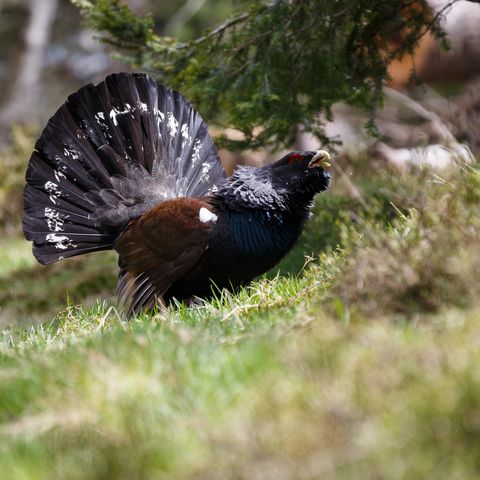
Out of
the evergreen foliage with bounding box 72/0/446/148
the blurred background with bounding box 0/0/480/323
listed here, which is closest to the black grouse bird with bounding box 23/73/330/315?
the evergreen foliage with bounding box 72/0/446/148

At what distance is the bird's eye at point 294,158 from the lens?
6161 millimetres

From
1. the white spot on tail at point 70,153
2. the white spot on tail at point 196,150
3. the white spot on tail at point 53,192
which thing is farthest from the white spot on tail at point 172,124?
the white spot on tail at point 53,192

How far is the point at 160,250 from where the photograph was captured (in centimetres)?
618

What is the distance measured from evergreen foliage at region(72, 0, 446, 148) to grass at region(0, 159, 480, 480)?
2551 millimetres

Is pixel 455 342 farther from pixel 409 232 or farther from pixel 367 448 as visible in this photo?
pixel 409 232

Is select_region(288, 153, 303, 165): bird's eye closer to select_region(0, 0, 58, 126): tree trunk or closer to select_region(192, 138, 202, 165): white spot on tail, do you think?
select_region(192, 138, 202, 165): white spot on tail

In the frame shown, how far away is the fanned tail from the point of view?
6836 millimetres

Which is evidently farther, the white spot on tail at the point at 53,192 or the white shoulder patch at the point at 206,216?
the white spot on tail at the point at 53,192

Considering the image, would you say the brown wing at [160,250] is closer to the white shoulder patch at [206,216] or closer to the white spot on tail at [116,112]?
the white shoulder patch at [206,216]

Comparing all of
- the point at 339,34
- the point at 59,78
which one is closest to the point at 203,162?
the point at 339,34

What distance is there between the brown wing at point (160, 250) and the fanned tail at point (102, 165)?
0.50 m

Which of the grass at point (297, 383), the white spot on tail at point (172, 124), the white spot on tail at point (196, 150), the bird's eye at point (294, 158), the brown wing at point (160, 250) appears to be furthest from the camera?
the white spot on tail at point (196, 150)

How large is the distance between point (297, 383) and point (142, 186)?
4.20m

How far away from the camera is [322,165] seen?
608 centimetres
